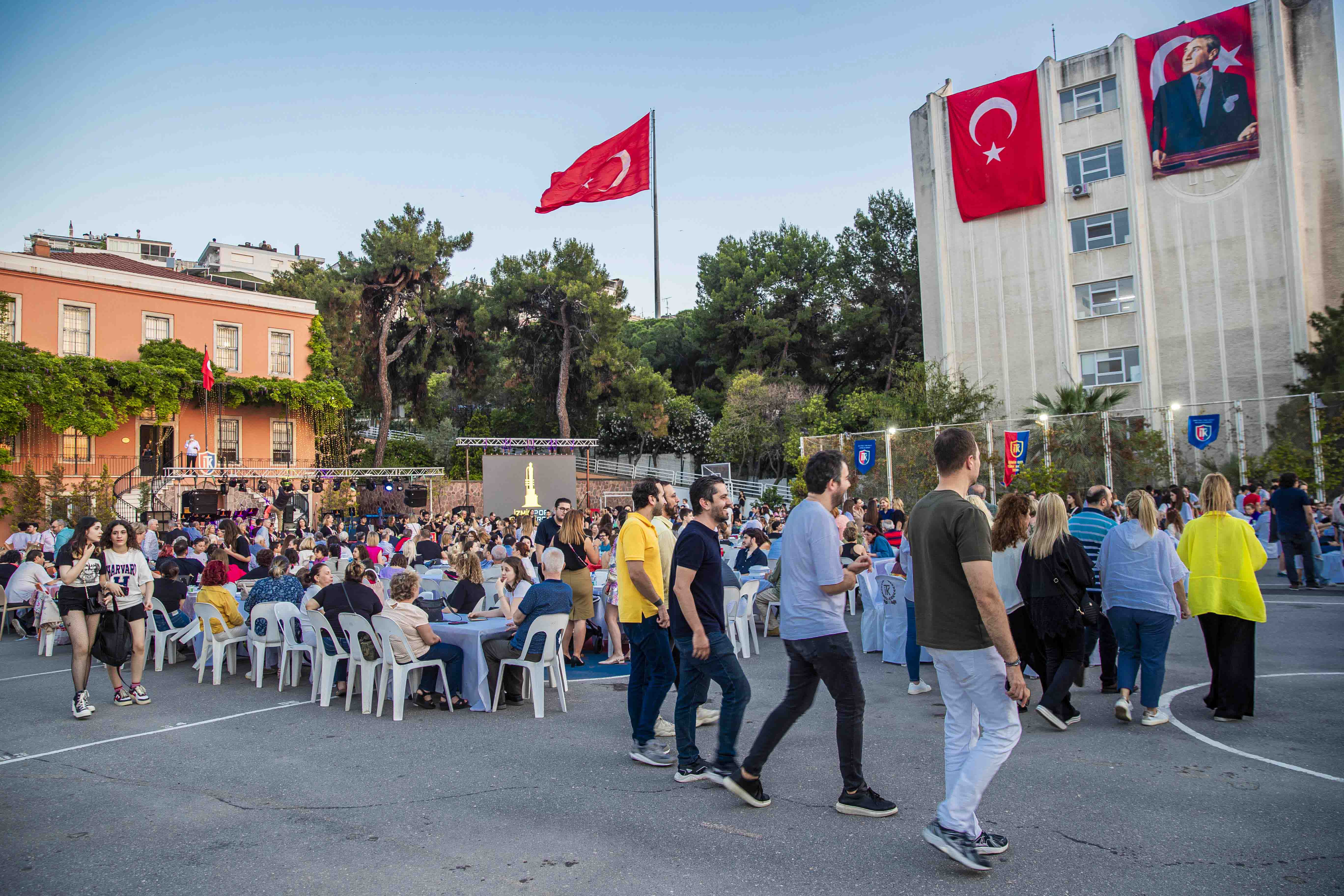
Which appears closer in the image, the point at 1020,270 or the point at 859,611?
the point at 859,611

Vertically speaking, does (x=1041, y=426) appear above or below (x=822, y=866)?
above

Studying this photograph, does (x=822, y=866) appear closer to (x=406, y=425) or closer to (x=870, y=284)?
(x=870, y=284)

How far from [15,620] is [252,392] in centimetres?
1774

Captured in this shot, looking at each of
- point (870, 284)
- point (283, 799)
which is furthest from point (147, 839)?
point (870, 284)

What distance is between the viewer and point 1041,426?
20859 mm

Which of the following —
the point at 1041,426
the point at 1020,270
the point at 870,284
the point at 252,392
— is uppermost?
the point at 870,284

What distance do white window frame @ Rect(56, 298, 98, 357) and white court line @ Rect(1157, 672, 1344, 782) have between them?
2738 centimetres

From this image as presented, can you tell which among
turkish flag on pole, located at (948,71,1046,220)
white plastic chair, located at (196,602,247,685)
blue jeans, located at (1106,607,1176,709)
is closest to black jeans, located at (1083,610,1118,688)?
blue jeans, located at (1106,607,1176,709)

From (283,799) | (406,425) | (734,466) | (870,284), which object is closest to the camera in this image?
(283,799)

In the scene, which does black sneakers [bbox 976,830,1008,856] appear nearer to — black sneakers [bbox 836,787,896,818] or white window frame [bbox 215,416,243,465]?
black sneakers [bbox 836,787,896,818]

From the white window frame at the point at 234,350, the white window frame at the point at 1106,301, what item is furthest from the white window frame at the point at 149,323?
the white window frame at the point at 1106,301

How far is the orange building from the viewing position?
79.6ft

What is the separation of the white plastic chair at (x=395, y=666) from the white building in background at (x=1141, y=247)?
23.6 meters

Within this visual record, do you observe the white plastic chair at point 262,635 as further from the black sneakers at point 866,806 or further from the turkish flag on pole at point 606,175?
the turkish flag on pole at point 606,175
